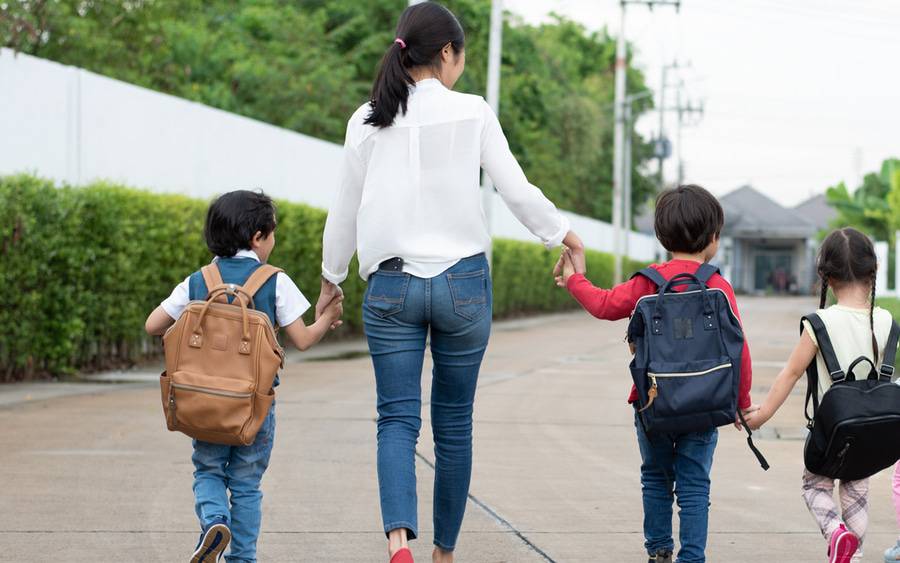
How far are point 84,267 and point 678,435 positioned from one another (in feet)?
28.9

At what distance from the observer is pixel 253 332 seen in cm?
429

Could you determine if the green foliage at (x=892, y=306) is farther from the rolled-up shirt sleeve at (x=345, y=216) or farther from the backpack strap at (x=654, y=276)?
the rolled-up shirt sleeve at (x=345, y=216)

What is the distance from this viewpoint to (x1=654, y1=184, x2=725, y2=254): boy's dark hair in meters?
4.45

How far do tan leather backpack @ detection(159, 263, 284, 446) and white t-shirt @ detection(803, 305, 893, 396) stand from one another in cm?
189

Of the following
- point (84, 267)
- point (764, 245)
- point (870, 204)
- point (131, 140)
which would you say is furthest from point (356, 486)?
point (764, 245)

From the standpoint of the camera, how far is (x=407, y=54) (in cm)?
Answer: 437

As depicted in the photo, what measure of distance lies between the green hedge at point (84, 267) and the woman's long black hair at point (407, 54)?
747 centimetres

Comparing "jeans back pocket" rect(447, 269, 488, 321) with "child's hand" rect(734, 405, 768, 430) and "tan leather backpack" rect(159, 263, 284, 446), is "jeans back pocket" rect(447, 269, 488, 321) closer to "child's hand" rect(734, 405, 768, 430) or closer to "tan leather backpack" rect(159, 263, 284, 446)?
"tan leather backpack" rect(159, 263, 284, 446)

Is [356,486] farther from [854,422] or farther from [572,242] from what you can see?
[854,422]

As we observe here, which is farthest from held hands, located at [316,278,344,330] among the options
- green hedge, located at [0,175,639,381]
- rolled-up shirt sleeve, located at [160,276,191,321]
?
green hedge, located at [0,175,639,381]

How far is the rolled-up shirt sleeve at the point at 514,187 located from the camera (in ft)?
14.4

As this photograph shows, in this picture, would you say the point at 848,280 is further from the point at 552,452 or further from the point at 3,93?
the point at 3,93

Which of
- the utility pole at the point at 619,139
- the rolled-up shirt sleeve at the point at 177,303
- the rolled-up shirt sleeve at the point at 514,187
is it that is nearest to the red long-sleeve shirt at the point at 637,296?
the rolled-up shirt sleeve at the point at 514,187

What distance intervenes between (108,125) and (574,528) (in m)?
10.0
